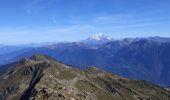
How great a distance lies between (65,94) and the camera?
128375mm

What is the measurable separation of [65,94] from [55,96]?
448cm

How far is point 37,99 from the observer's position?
12425 cm

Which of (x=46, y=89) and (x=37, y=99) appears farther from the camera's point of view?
(x=46, y=89)

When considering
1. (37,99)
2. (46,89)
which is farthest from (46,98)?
(46,89)

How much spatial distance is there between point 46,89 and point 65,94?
12177 mm

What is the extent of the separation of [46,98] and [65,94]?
9.58 m

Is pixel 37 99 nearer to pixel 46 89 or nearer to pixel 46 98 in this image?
pixel 46 98

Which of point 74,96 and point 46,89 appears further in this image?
point 46,89

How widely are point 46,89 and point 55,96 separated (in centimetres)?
1174

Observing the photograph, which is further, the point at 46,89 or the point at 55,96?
the point at 46,89

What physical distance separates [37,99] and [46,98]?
4.63 metres

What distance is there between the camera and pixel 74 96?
4943 inches

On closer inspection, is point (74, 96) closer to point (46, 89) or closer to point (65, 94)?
point (65, 94)

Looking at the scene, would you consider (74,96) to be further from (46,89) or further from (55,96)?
(46,89)
